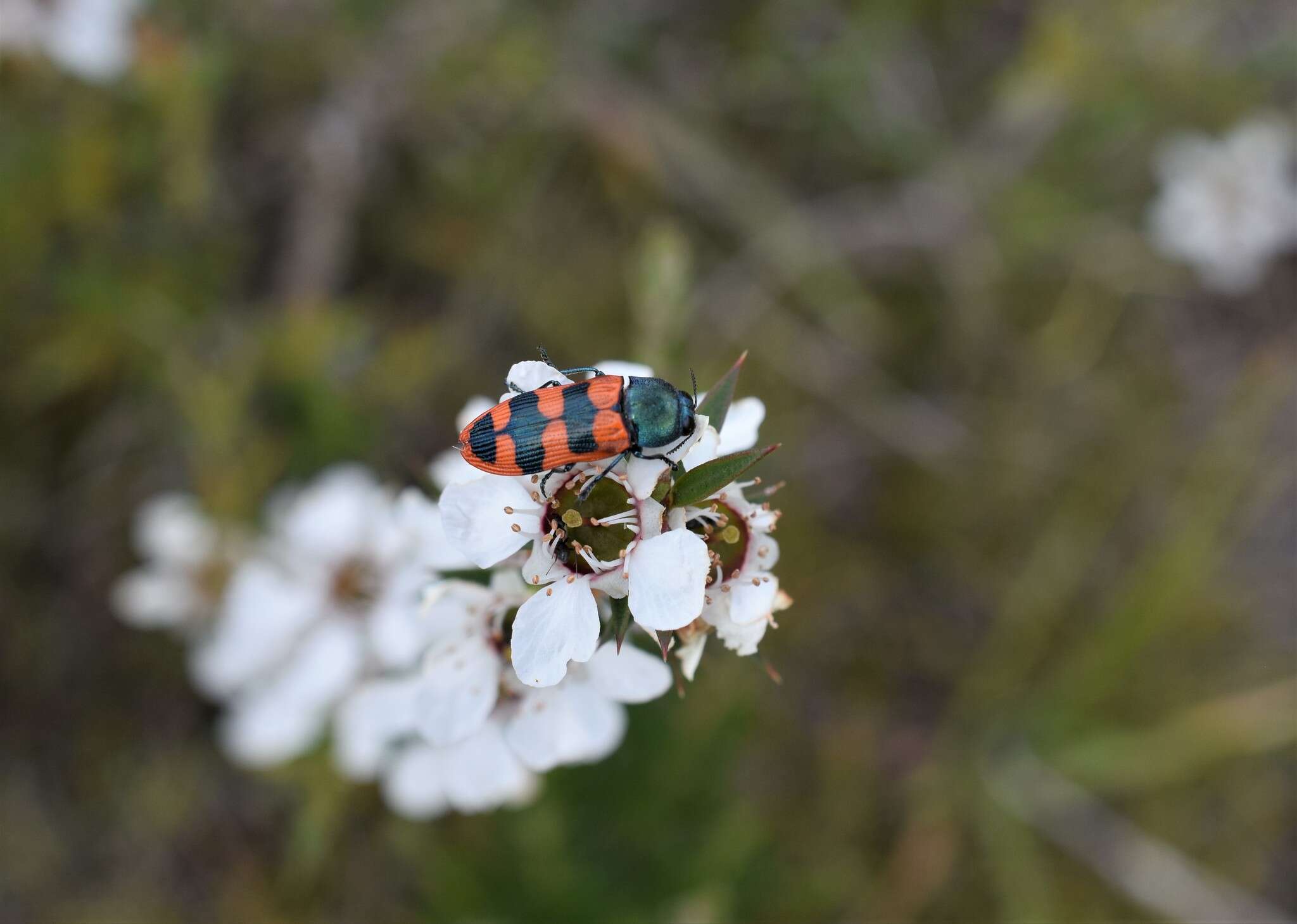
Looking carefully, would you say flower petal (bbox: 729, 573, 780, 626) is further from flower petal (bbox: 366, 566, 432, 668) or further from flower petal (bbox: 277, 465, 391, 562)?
flower petal (bbox: 277, 465, 391, 562)

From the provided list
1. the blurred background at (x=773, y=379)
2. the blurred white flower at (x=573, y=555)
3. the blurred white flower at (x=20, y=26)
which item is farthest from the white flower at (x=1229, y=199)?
the blurred white flower at (x=20, y=26)

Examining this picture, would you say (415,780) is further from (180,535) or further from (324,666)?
(180,535)

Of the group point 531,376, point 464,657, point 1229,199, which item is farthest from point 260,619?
point 1229,199

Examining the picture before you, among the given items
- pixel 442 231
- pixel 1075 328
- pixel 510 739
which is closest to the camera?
pixel 510 739

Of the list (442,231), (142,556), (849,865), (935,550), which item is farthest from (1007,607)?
(142,556)

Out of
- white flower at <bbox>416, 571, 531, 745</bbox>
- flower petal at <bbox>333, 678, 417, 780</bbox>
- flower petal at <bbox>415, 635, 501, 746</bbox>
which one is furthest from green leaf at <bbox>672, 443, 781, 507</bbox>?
flower petal at <bbox>333, 678, 417, 780</bbox>

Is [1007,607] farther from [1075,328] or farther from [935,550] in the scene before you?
[1075,328]
